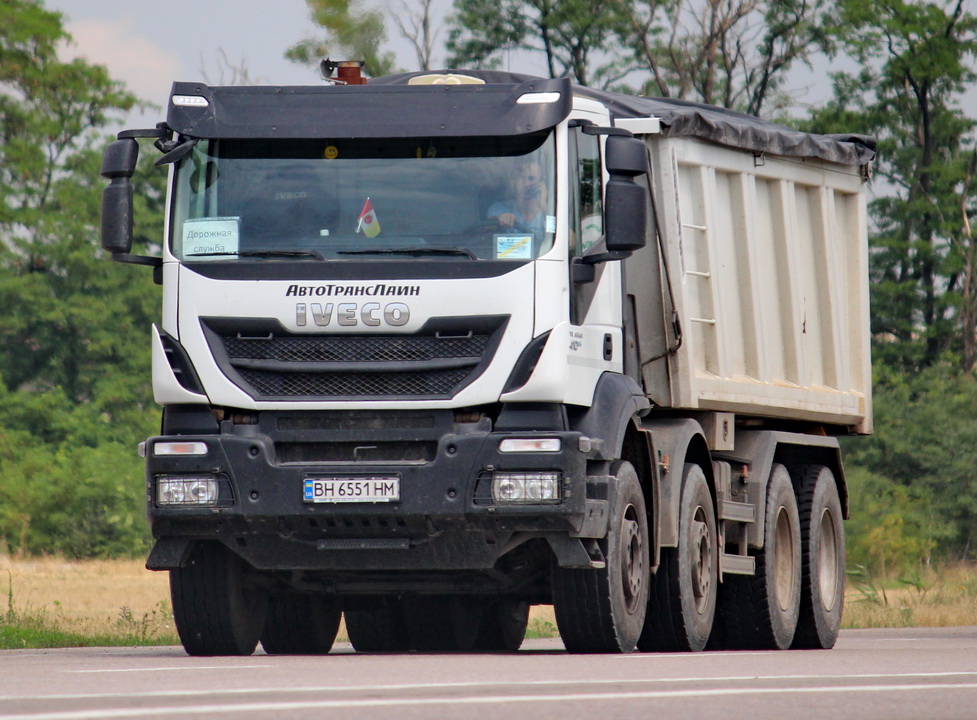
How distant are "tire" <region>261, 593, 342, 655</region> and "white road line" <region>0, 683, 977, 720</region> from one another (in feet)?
18.3

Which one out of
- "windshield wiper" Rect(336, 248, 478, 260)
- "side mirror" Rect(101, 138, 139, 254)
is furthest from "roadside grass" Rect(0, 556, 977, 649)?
"windshield wiper" Rect(336, 248, 478, 260)

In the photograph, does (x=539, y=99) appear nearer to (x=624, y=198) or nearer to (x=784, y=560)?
(x=624, y=198)

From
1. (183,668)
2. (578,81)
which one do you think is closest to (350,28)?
(578,81)

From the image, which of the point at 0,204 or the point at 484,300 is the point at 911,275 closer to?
the point at 0,204

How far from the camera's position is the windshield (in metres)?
10.5

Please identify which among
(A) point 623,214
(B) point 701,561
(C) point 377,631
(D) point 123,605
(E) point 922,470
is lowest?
(D) point 123,605

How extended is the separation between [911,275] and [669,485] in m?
34.2

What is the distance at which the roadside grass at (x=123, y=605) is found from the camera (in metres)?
14.8

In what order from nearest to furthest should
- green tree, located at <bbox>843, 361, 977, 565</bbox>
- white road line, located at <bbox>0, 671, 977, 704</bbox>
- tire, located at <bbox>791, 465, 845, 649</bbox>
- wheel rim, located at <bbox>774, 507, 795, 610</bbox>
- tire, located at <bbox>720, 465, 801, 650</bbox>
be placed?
white road line, located at <bbox>0, 671, 977, 704</bbox>
tire, located at <bbox>720, 465, 801, 650</bbox>
wheel rim, located at <bbox>774, 507, 795, 610</bbox>
tire, located at <bbox>791, 465, 845, 649</bbox>
green tree, located at <bbox>843, 361, 977, 565</bbox>

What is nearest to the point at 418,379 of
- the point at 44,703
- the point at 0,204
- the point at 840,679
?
the point at 840,679

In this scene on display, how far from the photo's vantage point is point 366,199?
35.1ft

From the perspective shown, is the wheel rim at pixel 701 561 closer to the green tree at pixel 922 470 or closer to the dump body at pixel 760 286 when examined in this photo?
the dump body at pixel 760 286

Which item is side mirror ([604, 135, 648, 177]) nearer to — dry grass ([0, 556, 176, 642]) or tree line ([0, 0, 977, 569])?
dry grass ([0, 556, 176, 642])

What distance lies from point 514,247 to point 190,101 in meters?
2.01
